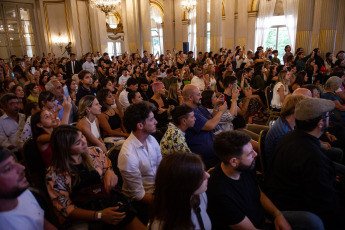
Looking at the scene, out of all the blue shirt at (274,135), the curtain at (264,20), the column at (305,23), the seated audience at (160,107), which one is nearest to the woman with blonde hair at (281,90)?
the seated audience at (160,107)

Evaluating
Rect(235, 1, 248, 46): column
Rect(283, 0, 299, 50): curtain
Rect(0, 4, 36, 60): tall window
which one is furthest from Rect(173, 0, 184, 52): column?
Rect(0, 4, 36, 60): tall window

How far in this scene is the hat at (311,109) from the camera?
1727 millimetres

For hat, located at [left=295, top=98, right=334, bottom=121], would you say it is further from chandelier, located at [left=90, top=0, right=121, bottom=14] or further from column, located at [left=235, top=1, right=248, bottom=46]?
column, located at [left=235, top=1, right=248, bottom=46]

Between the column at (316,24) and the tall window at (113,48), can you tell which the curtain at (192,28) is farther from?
the column at (316,24)

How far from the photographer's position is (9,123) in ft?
9.96

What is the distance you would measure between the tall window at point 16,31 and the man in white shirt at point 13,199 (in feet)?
40.9

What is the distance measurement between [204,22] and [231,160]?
11014mm

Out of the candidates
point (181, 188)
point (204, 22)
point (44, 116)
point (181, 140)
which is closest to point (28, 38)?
point (204, 22)

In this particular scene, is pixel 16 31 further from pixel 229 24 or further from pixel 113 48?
pixel 229 24

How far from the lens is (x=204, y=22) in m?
11.3

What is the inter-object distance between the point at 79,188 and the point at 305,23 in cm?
982

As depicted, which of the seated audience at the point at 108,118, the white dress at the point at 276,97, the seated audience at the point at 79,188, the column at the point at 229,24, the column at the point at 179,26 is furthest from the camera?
the column at the point at 179,26

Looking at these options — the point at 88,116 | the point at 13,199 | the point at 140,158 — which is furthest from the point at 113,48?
the point at 13,199

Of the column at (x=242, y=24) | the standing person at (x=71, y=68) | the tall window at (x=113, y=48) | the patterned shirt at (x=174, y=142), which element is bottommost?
the patterned shirt at (x=174, y=142)
